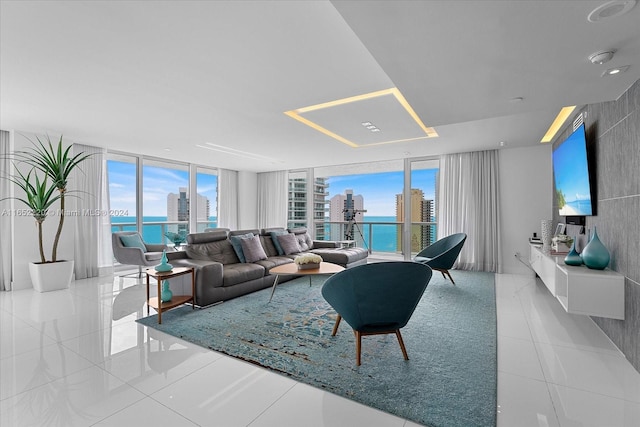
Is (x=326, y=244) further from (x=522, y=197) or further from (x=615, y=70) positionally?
(x=615, y=70)

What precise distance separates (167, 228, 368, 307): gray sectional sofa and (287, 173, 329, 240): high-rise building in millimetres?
2392

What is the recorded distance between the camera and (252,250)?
4805 millimetres

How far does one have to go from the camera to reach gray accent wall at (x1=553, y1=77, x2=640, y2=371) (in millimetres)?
2273

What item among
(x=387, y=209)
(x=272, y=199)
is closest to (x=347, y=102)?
(x=387, y=209)

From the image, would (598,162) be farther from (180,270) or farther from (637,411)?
(180,270)

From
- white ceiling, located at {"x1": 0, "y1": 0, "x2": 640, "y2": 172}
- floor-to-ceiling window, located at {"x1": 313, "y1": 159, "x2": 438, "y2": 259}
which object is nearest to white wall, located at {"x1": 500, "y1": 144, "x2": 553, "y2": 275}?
floor-to-ceiling window, located at {"x1": 313, "y1": 159, "x2": 438, "y2": 259}

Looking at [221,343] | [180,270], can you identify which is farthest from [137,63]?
[221,343]

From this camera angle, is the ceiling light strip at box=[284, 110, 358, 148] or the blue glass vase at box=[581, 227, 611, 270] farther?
the ceiling light strip at box=[284, 110, 358, 148]

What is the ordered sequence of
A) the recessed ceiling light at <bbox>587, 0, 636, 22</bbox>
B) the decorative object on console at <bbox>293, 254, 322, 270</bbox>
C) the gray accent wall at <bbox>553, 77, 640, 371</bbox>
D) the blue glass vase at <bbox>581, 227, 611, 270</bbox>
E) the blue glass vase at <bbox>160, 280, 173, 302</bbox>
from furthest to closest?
the decorative object on console at <bbox>293, 254, 322, 270</bbox> < the blue glass vase at <bbox>160, 280, 173, 302</bbox> < the blue glass vase at <bbox>581, 227, 611, 270</bbox> < the gray accent wall at <bbox>553, 77, 640, 371</bbox> < the recessed ceiling light at <bbox>587, 0, 636, 22</bbox>

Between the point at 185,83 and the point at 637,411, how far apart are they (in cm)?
415

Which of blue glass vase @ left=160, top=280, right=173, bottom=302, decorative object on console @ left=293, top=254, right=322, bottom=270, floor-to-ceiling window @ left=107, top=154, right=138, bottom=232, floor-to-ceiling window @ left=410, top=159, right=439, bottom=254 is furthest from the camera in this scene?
floor-to-ceiling window @ left=410, top=159, right=439, bottom=254

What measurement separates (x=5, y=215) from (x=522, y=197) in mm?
8879

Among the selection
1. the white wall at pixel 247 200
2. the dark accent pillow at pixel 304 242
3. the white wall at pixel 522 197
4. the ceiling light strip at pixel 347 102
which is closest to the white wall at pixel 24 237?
the dark accent pillow at pixel 304 242

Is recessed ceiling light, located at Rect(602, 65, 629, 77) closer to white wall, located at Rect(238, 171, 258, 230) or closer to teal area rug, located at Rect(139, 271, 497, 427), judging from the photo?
teal area rug, located at Rect(139, 271, 497, 427)
